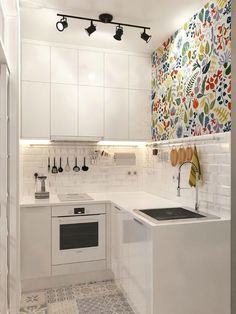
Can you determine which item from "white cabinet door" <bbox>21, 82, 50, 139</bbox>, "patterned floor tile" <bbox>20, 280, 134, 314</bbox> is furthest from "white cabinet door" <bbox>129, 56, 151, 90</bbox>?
"patterned floor tile" <bbox>20, 280, 134, 314</bbox>

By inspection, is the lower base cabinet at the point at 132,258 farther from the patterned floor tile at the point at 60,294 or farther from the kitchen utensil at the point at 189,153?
the kitchen utensil at the point at 189,153

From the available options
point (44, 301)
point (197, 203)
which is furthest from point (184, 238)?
point (44, 301)

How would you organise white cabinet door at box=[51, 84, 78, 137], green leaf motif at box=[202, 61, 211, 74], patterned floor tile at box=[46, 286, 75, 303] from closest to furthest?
green leaf motif at box=[202, 61, 211, 74] → patterned floor tile at box=[46, 286, 75, 303] → white cabinet door at box=[51, 84, 78, 137]

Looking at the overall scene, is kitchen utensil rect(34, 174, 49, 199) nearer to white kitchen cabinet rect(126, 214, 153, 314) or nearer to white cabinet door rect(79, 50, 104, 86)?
white kitchen cabinet rect(126, 214, 153, 314)

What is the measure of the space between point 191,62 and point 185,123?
0.58 m

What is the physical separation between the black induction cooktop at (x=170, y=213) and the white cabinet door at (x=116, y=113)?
Result: 46.9 inches

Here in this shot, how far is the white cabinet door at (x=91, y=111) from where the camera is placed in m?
3.15

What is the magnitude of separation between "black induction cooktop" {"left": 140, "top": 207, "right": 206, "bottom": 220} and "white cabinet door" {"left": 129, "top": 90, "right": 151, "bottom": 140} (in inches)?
47.4

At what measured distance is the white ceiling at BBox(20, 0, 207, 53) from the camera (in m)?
2.31

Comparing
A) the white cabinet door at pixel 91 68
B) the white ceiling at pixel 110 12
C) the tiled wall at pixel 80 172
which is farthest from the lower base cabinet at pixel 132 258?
the white ceiling at pixel 110 12

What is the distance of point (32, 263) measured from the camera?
2686 mm

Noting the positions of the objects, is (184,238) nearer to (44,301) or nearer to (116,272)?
(116,272)

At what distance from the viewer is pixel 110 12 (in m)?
2.45

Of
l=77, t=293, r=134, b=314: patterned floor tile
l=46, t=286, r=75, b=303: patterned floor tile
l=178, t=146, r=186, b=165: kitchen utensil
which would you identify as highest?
l=178, t=146, r=186, b=165: kitchen utensil
